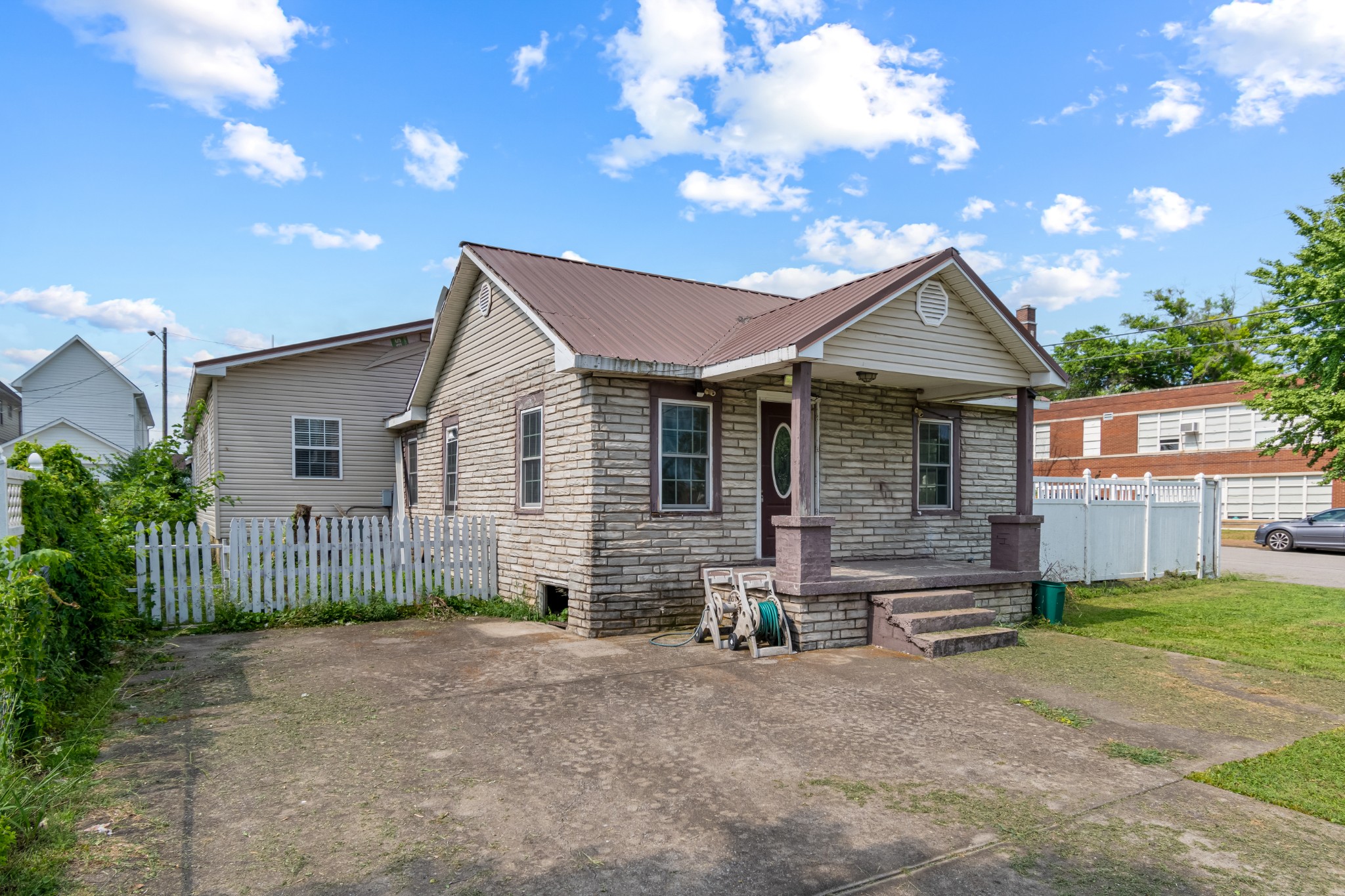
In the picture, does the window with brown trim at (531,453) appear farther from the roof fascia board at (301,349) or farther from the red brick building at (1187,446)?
the red brick building at (1187,446)

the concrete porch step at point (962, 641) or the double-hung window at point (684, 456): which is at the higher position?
the double-hung window at point (684, 456)

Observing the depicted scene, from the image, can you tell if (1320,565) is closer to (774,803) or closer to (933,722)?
(933,722)

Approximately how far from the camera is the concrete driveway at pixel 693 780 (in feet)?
11.6

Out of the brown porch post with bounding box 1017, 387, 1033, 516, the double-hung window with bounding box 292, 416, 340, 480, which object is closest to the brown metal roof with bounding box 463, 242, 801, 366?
the brown porch post with bounding box 1017, 387, 1033, 516

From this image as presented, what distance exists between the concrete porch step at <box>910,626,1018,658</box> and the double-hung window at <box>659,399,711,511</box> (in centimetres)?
304

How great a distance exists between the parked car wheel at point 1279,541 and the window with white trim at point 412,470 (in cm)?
2446

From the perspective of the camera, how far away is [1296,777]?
477cm

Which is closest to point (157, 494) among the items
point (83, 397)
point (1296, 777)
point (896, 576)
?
point (896, 576)

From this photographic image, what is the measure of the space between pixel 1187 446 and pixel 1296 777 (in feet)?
114

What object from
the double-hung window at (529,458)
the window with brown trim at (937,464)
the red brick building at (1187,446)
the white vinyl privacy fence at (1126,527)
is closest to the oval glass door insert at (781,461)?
the window with brown trim at (937,464)

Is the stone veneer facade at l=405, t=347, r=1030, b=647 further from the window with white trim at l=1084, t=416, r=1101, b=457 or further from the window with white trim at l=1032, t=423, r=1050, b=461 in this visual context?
the window with white trim at l=1032, t=423, r=1050, b=461

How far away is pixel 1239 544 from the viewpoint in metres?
27.0

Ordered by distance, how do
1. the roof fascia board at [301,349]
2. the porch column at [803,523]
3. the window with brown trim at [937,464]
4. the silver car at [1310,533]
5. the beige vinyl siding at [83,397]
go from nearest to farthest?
the porch column at [803,523]
the window with brown trim at [937,464]
the roof fascia board at [301,349]
the silver car at [1310,533]
the beige vinyl siding at [83,397]

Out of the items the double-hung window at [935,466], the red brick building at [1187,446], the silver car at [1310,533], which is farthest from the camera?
the red brick building at [1187,446]
